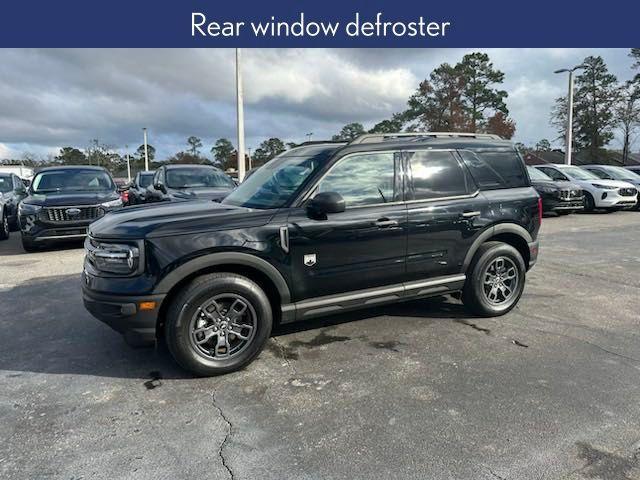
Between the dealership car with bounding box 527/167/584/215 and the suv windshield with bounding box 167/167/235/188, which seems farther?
the dealership car with bounding box 527/167/584/215

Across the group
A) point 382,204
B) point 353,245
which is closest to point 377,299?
point 353,245

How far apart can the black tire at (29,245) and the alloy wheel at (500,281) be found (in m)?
8.35

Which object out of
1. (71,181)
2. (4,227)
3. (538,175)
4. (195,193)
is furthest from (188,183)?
(538,175)

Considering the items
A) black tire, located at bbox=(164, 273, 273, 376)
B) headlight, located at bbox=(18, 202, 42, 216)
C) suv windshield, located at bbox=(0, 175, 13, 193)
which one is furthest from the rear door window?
suv windshield, located at bbox=(0, 175, 13, 193)

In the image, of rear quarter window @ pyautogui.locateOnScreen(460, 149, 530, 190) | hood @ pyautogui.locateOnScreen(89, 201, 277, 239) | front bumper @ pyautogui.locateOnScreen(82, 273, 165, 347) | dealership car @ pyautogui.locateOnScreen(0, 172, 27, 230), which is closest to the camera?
front bumper @ pyautogui.locateOnScreen(82, 273, 165, 347)

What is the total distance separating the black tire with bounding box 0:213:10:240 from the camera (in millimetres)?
10845

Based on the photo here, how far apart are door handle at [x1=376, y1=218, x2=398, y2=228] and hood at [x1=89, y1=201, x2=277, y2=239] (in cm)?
97

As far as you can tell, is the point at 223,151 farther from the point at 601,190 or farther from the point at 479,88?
the point at 601,190

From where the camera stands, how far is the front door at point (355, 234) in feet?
12.9

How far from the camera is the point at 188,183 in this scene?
10.8 m

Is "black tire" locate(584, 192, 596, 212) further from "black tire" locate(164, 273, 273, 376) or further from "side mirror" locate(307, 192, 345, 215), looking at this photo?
"black tire" locate(164, 273, 273, 376)

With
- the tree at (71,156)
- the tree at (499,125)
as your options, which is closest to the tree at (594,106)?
the tree at (499,125)

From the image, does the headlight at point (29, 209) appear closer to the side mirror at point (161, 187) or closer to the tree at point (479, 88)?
the side mirror at point (161, 187)

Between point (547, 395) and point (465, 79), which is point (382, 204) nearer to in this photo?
point (547, 395)
